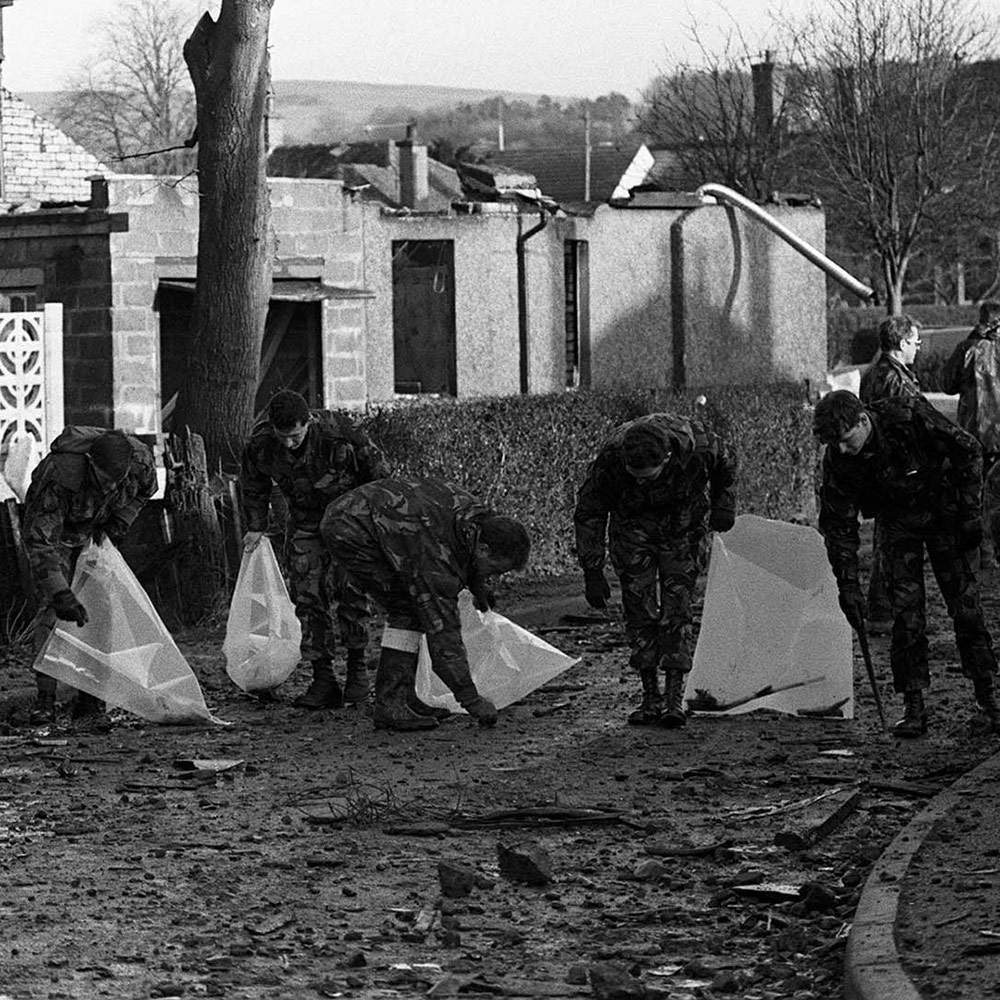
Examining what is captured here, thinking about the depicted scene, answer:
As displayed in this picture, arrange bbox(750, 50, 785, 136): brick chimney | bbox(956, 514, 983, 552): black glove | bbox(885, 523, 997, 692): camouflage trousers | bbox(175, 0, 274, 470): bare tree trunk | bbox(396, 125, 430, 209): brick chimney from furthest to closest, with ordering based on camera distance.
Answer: bbox(396, 125, 430, 209): brick chimney, bbox(750, 50, 785, 136): brick chimney, bbox(175, 0, 274, 470): bare tree trunk, bbox(885, 523, 997, 692): camouflage trousers, bbox(956, 514, 983, 552): black glove

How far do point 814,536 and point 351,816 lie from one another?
10.1 feet

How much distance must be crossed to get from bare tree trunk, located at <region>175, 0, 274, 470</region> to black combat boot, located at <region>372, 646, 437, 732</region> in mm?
4751

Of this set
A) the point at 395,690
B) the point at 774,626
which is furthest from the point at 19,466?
the point at 774,626

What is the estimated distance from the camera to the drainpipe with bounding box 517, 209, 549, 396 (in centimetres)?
2412

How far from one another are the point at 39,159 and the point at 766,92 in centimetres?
1400

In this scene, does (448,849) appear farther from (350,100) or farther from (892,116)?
(350,100)

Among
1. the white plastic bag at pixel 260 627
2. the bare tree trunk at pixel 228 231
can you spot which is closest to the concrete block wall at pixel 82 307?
the bare tree trunk at pixel 228 231

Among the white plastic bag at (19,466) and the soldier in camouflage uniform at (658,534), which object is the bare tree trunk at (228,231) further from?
the soldier in camouflage uniform at (658,534)

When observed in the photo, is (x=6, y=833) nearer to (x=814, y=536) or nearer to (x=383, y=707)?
(x=383, y=707)

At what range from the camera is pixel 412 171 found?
46906mm

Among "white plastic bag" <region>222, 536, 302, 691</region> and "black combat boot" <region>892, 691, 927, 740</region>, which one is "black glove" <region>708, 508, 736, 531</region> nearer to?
"black combat boot" <region>892, 691, 927, 740</region>

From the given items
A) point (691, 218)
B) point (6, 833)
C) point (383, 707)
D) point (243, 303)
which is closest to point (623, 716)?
point (383, 707)

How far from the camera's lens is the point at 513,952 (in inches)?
239

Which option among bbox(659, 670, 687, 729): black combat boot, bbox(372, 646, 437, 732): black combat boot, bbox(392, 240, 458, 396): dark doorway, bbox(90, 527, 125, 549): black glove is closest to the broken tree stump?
bbox(659, 670, 687, 729): black combat boot
